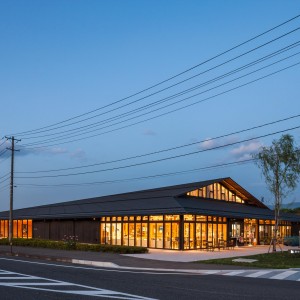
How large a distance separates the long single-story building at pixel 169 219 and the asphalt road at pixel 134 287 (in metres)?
17.9

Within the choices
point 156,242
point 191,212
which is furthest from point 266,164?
point 156,242

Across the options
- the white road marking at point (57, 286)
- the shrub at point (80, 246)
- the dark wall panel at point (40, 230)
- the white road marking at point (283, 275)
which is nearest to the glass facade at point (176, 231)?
the shrub at point (80, 246)

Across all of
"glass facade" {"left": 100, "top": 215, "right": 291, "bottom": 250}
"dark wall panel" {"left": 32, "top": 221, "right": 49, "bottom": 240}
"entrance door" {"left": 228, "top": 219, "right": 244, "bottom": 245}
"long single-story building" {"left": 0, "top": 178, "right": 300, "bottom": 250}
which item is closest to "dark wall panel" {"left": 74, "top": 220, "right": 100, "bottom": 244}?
"long single-story building" {"left": 0, "top": 178, "right": 300, "bottom": 250}

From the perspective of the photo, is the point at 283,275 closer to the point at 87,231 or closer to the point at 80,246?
the point at 80,246

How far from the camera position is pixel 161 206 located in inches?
1521

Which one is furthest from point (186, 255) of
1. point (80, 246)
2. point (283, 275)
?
point (283, 275)

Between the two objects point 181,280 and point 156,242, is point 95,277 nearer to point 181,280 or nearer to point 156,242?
point 181,280

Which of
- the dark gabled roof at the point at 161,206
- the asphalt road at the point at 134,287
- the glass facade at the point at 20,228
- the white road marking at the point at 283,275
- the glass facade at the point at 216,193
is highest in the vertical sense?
the glass facade at the point at 216,193

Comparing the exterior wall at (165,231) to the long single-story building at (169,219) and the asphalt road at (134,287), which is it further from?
the asphalt road at (134,287)

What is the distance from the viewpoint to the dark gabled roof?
38.3 metres

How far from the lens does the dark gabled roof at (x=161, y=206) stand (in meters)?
38.3

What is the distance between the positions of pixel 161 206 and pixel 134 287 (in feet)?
78.6

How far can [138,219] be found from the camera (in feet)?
133

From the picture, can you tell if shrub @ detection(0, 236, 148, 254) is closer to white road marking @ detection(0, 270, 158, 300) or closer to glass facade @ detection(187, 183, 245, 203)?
glass facade @ detection(187, 183, 245, 203)
